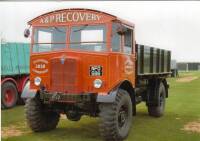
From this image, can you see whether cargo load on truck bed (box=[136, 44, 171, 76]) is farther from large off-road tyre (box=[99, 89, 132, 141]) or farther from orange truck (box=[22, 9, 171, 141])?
large off-road tyre (box=[99, 89, 132, 141])

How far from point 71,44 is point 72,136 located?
2191mm

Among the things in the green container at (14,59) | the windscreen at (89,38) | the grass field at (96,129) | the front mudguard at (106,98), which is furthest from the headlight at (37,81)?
the green container at (14,59)

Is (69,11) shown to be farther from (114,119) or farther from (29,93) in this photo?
(114,119)

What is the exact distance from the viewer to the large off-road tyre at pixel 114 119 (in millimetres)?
9711

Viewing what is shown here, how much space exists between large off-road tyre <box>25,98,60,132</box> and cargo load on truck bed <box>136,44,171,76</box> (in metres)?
2.85

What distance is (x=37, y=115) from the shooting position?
10.9 meters

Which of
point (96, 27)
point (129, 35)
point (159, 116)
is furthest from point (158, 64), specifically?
point (96, 27)

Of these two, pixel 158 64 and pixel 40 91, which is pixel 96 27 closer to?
pixel 40 91

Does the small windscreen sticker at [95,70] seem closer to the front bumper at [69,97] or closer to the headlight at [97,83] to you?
the headlight at [97,83]

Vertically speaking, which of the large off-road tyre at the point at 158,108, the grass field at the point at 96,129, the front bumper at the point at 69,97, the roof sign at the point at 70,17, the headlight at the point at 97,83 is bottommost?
the grass field at the point at 96,129

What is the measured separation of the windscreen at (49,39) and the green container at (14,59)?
16.2ft

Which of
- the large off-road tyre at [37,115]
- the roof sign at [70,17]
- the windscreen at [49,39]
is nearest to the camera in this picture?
the roof sign at [70,17]

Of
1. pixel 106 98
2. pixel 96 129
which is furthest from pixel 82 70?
pixel 96 129

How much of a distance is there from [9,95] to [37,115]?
5577 mm
